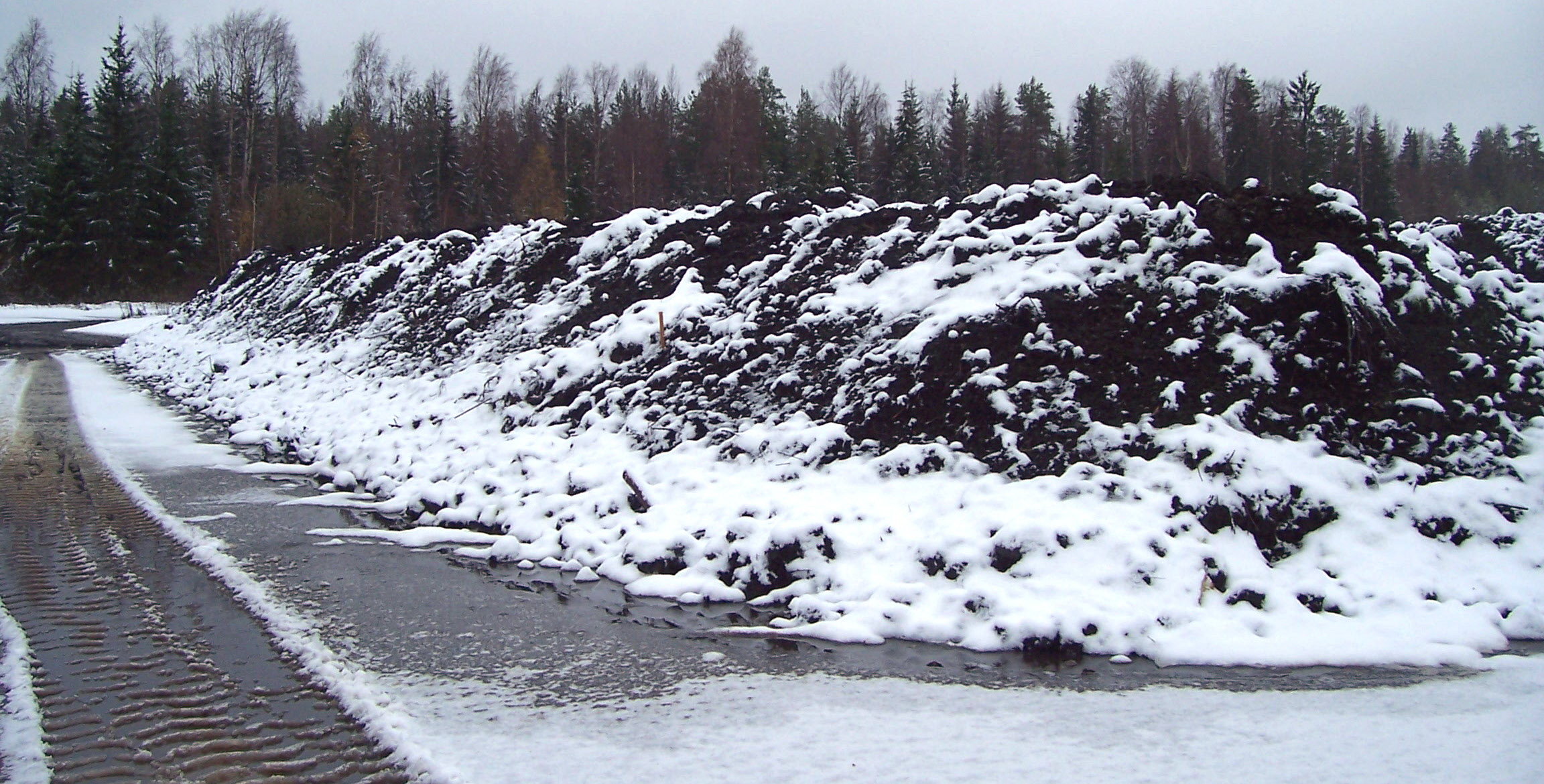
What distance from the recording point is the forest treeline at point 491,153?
43719 millimetres

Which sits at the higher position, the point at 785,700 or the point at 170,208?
the point at 170,208

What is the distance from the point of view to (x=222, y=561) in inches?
233

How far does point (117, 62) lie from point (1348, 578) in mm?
58967

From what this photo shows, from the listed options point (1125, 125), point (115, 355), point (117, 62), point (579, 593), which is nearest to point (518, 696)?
point (579, 593)

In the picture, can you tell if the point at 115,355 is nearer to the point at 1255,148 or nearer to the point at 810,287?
the point at 810,287

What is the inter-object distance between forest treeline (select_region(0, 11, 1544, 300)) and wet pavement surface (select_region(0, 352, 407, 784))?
32130 millimetres

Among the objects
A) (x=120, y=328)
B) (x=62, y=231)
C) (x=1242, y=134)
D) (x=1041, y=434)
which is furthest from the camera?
(x=1242, y=134)

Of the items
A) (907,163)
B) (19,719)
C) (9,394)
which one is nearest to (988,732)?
(19,719)

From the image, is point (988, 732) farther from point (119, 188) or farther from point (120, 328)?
point (119, 188)

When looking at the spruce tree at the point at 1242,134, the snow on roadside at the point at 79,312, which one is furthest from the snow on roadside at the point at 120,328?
the spruce tree at the point at 1242,134

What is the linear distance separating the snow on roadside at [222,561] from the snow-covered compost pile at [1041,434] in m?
1.25

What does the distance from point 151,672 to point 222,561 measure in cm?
208

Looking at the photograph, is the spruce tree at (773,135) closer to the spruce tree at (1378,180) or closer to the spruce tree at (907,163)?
the spruce tree at (907,163)

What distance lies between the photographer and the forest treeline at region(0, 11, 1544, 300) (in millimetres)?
43719
